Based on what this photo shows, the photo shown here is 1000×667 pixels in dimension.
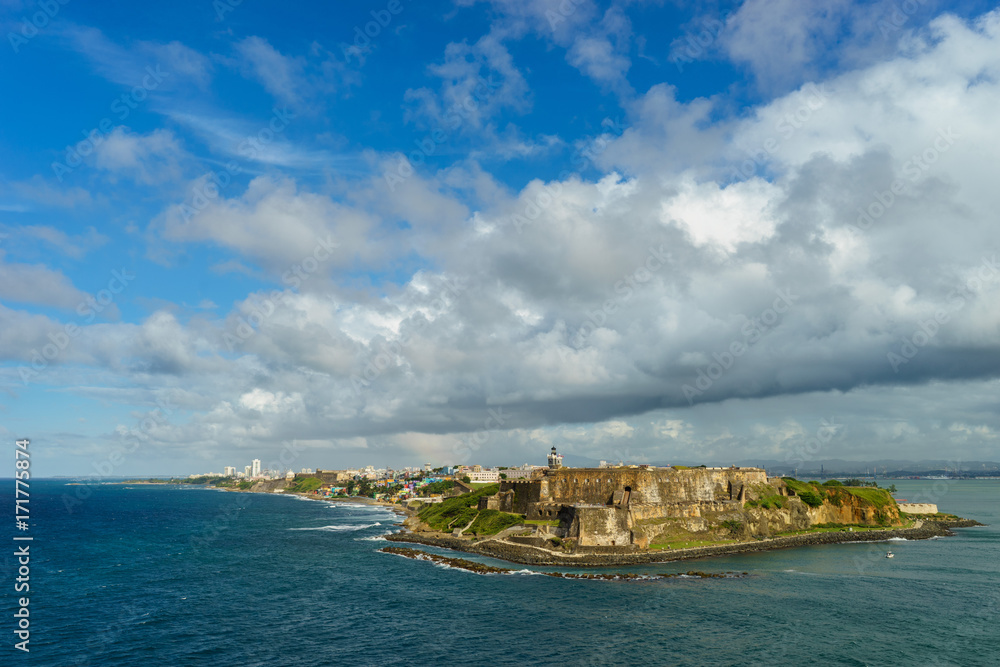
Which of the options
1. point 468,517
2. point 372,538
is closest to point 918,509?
point 468,517

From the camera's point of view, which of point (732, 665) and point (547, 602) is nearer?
point (732, 665)

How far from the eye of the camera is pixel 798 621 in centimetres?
4188

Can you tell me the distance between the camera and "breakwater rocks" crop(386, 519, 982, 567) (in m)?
62.7

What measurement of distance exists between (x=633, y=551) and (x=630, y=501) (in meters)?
8.13

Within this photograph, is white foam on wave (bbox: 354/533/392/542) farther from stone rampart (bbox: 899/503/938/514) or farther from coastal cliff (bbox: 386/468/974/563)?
stone rampart (bbox: 899/503/938/514)

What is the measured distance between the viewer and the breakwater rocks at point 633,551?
6269 cm

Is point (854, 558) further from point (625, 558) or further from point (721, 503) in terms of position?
point (625, 558)

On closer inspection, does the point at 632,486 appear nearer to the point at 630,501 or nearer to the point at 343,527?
the point at 630,501

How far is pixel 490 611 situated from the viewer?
44844 mm

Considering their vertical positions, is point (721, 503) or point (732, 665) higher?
point (721, 503)

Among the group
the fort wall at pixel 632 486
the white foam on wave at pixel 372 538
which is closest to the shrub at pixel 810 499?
the fort wall at pixel 632 486

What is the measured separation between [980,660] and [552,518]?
48461mm

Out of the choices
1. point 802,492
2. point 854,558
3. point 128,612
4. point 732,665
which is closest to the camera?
point 732,665

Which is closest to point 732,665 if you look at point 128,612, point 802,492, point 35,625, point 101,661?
point 101,661
